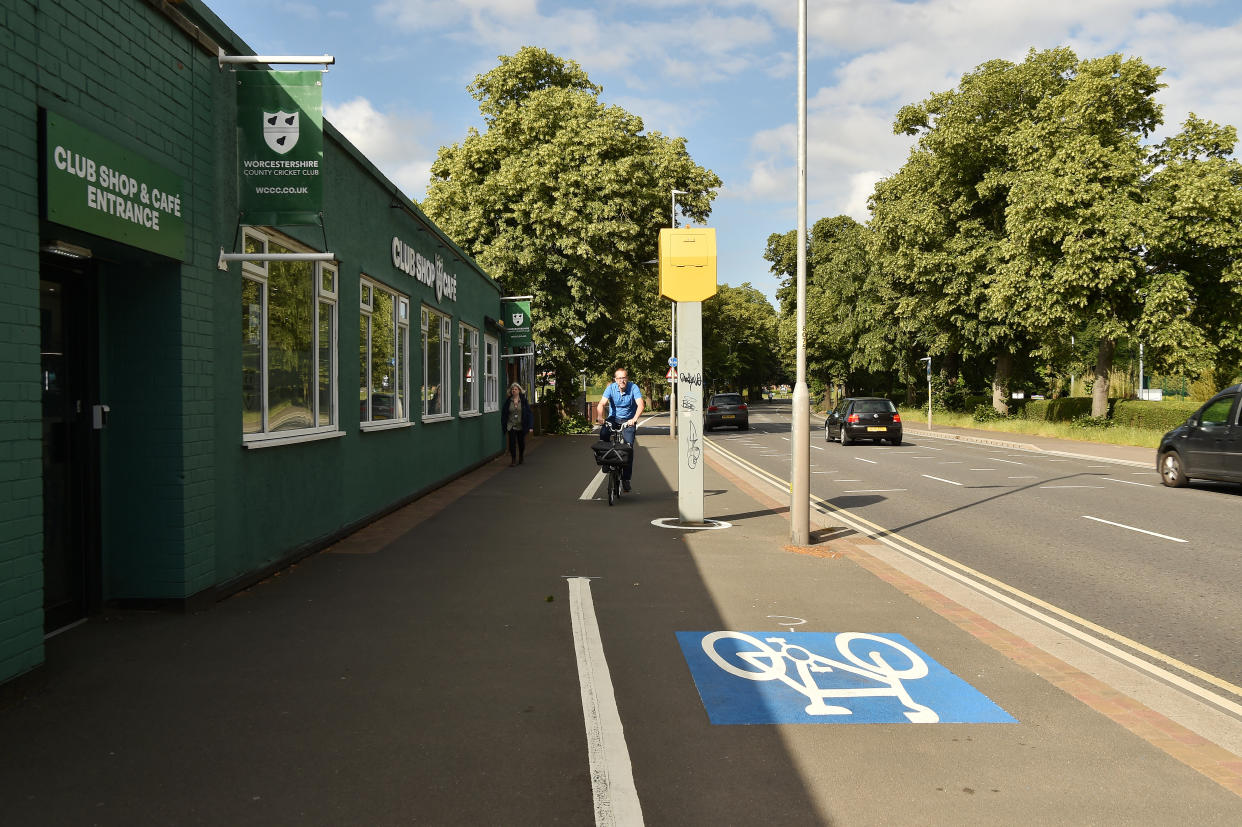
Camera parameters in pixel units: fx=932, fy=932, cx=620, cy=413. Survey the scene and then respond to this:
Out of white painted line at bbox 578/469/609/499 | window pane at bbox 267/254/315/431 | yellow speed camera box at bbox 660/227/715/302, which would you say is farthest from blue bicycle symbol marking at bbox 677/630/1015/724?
white painted line at bbox 578/469/609/499

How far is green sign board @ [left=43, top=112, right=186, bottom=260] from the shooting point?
5016mm

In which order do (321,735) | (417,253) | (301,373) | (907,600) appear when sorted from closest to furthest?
(321,735), (907,600), (301,373), (417,253)

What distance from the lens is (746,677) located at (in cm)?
526

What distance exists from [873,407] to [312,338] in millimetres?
22724

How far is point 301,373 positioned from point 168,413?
283cm

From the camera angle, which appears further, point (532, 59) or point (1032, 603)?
point (532, 59)

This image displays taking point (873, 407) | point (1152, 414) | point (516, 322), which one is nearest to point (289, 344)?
point (516, 322)

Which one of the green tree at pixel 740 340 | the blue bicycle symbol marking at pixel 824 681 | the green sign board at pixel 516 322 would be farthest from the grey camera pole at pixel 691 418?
the green tree at pixel 740 340

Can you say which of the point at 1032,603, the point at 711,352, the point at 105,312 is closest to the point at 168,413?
the point at 105,312

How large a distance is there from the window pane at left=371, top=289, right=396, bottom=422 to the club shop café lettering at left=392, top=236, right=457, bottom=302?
60cm

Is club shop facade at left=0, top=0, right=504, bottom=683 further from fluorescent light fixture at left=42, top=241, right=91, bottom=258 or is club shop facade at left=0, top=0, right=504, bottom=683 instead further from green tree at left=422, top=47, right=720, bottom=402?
green tree at left=422, top=47, right=720, bottom=402

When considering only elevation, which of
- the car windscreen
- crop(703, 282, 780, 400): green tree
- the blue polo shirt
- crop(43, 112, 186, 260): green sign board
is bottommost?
the car windscreen

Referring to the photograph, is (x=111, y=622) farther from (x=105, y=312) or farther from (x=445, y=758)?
(x=445, y=758)

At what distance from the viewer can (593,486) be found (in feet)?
53.2
